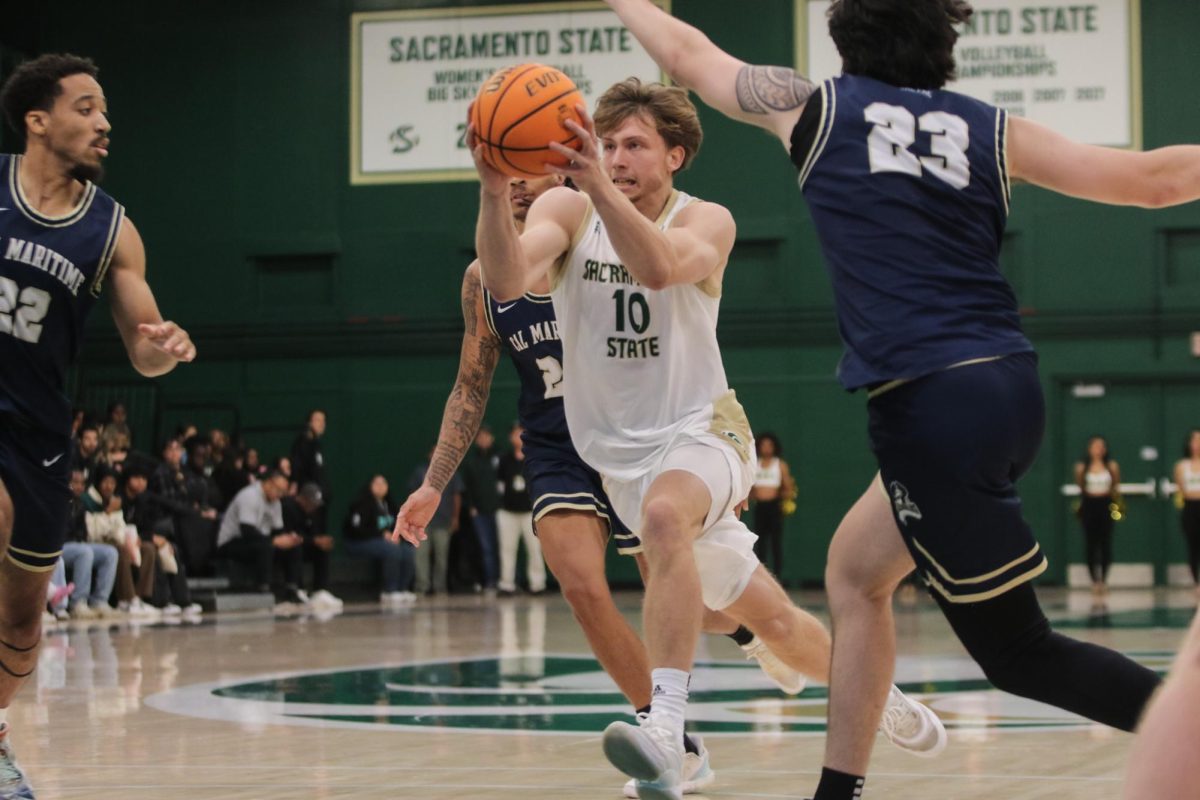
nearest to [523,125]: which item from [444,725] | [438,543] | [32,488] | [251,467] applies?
[32,488]

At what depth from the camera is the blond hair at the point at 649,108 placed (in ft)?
17.4

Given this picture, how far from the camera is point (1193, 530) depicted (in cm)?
1923

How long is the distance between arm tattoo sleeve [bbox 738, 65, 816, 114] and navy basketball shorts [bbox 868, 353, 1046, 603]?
0.71 metres

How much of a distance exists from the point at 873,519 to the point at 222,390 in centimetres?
1995

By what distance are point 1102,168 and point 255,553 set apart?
589 inches

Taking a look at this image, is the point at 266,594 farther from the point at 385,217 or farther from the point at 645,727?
the point at 645,727

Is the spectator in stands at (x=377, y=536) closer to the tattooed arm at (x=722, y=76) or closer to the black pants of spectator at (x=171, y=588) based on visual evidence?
the black pants of spectator at (x=171, y=588)

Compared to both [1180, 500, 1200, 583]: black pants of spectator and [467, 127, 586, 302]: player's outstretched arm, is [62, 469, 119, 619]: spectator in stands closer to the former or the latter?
[467, 127, 586, 302]: player's outstretched arm

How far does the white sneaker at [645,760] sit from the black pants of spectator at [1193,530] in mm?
16232

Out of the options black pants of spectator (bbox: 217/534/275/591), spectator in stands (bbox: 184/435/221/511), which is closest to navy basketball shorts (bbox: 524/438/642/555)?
spectator in stands (bbox: 184/435/221/511)

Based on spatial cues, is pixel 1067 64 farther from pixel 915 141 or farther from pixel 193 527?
pixel 915 141

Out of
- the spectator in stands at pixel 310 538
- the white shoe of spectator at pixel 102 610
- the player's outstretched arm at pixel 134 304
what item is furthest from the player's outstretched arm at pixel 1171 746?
the spectator in stands at pixel 310 538

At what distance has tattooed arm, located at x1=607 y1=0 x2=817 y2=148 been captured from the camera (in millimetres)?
3748

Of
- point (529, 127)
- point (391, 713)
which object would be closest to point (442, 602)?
point (391, 713)
